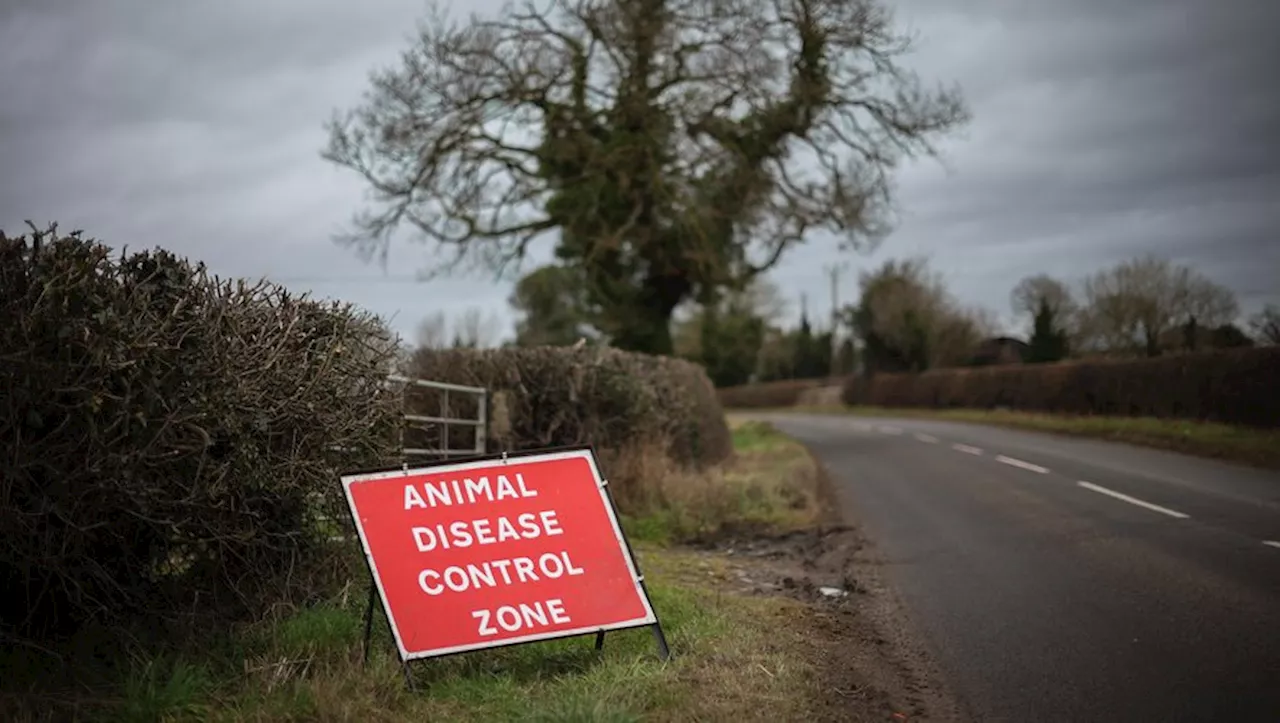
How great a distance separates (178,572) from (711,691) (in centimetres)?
307

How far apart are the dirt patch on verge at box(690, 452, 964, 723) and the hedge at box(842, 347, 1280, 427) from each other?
1160cm

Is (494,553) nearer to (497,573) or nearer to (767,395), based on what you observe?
(497,573)

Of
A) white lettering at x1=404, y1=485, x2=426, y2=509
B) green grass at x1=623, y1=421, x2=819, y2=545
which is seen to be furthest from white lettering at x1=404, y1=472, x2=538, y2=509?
green grass at x1=623, y1=421, x2=819, y2=545

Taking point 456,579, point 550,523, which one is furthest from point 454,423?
point 456,579

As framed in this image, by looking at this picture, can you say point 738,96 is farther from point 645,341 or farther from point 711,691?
point 711,691

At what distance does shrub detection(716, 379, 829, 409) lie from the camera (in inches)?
2643

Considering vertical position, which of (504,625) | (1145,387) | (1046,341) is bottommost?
(504,625)

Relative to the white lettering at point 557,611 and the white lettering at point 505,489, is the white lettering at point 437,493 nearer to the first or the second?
the white lettering at point 505,489

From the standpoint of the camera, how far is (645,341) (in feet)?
106

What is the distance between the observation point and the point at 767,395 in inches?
2736

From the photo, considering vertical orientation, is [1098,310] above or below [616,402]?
above

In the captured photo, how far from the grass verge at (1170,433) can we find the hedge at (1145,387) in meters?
0.32

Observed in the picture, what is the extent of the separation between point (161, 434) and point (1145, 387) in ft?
80.3

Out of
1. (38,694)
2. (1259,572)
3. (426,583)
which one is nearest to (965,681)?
(426,583)
